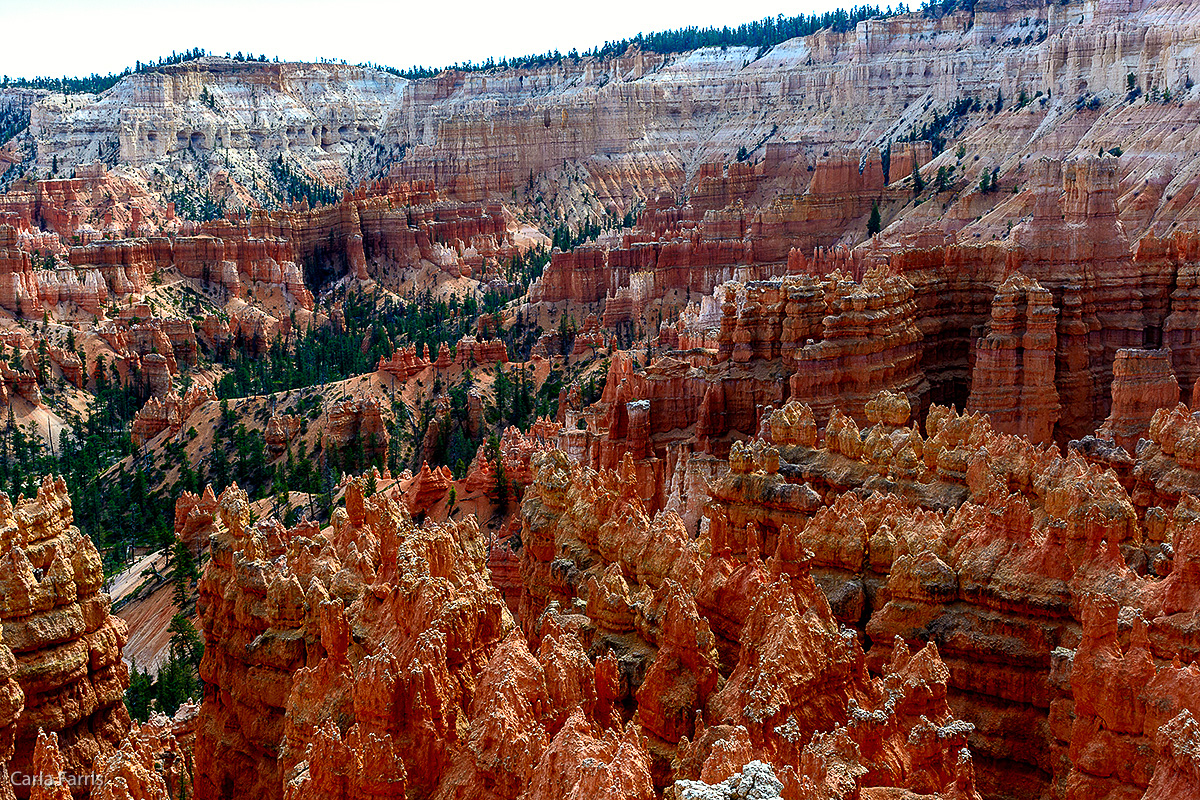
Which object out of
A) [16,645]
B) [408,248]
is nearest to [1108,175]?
[16,645]

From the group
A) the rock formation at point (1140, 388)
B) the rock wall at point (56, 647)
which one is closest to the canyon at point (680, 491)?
the rock wall at point (56, 647)

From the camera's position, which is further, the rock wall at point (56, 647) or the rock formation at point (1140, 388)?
the rock formation at point (1140, 388)

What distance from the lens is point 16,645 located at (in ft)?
66.0

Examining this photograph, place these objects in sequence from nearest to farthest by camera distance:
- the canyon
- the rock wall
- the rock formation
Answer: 1. the canyon
2. the rock wall
3. the rock formation

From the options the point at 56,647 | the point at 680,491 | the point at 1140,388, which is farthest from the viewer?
the point at 680,491

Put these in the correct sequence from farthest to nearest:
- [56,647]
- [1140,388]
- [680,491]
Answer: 1. [680,491]
2. [1140,388]
3. [56,647]

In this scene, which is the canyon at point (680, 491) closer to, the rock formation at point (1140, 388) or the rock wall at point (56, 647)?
the rock wall at point (56, 647)

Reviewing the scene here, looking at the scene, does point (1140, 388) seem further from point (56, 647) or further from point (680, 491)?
point (56, 647)

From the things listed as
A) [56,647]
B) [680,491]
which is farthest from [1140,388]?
[56,647]

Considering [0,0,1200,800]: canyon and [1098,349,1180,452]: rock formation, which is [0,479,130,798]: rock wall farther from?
[1098,349,1180,452]: rock formation

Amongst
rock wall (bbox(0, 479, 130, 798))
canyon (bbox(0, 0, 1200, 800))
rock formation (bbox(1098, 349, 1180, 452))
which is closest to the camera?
canyon (bbox(0, 0, 1200, 800))

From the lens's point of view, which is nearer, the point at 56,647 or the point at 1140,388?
the point at 56,647

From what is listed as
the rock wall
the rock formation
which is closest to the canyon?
the rock wall

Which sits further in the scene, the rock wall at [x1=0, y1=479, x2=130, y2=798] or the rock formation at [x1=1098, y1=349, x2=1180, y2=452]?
the rock formation at [x1=1098, y1=349, x2=1180, y2=452]
